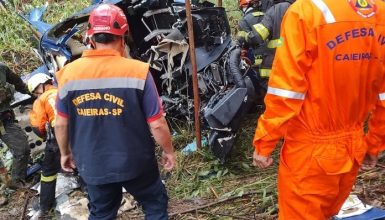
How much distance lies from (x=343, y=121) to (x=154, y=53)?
3.31 m

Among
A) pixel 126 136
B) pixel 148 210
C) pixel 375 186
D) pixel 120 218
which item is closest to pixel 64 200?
pixel 120 218

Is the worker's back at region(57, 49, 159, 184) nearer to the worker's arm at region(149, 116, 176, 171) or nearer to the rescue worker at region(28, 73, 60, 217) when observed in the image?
the worker's arm at region(149, 116, 176, 171)

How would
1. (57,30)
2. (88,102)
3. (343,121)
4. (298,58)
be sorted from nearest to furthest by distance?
(298,58) < (343,121) < (88,102) < (57,30)

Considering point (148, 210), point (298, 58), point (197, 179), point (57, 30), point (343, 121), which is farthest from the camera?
point (57, 30)

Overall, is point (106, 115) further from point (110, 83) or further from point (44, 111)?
point (44, 111)

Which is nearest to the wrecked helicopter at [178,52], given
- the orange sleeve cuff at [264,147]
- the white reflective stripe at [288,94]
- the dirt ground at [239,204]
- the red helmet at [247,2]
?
the red helmet at [247,2]

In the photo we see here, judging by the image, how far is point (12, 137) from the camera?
4.91 m

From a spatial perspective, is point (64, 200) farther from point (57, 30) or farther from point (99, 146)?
point (57, 30)

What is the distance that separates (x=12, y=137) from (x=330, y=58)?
4.00 m

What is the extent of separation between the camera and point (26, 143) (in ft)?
16.3

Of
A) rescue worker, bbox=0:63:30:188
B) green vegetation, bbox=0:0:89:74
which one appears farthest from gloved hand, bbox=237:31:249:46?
green vegetation, bbox=0:0:89:74

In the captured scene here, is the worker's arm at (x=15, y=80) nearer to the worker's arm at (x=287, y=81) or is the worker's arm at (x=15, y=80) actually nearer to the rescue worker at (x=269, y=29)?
the rescue worker at (x=269, y=29)

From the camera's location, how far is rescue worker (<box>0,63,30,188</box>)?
4.85 m

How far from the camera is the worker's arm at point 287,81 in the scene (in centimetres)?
197
